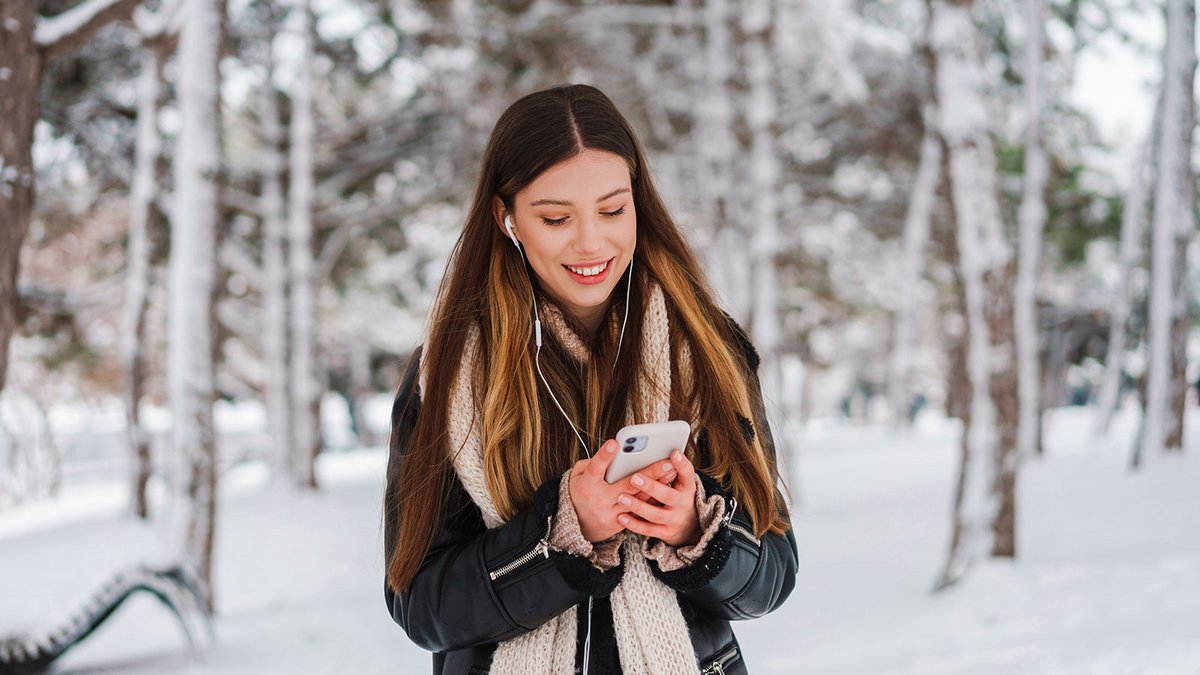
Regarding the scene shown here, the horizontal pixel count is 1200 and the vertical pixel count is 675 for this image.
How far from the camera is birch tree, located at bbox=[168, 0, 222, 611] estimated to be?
6.50 m

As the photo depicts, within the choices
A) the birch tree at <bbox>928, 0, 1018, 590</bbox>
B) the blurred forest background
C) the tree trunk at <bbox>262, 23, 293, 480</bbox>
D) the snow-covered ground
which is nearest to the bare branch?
the blurred forest background

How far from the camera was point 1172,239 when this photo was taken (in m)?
9.34

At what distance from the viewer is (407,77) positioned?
1398cm

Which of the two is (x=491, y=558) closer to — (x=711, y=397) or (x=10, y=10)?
(x=711, y=397)

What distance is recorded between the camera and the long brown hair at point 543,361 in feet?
6.00

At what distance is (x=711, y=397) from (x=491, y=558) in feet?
1.64

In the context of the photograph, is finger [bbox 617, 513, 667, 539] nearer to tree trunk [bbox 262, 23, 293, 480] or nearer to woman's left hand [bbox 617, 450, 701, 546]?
woman's left hand [bbox 617, 450, 701, 546]

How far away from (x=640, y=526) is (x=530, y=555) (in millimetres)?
185

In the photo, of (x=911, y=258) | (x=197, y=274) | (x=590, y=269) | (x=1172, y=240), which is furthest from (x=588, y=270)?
(x=911, y=258)

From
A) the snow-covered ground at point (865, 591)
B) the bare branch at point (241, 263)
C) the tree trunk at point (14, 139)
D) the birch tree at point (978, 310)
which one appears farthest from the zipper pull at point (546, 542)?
the bare branch at point (241, 263)

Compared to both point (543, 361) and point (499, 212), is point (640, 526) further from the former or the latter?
point (499, 212)

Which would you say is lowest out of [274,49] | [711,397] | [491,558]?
[491,558]

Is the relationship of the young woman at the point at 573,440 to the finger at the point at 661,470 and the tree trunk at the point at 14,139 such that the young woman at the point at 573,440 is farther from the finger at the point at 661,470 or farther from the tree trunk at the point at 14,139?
the tree trunk at the point at 14,139

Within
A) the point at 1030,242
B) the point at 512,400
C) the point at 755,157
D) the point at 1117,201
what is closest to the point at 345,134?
the point at 755,157
